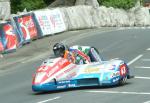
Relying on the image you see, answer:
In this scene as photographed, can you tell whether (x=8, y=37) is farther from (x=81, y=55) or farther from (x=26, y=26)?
(x=81, y=55)

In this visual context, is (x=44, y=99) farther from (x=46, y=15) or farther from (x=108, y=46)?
(x=46, y=15)

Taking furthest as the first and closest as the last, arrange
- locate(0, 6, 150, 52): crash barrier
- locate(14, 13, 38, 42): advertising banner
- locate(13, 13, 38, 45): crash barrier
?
locate(14, 13, 38, 42): advertising banner → locate(13, 13, 38, 45): crash barrier → locate(0, 6, 150, 52): crash barrier

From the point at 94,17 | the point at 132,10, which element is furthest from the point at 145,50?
the point at 132,10

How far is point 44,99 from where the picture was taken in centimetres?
1675

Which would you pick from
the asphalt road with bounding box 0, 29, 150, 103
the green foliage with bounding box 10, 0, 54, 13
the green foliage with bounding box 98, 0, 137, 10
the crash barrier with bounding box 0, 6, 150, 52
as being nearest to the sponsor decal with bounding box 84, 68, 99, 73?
the asphalt road with bounding box 0, 29, 150, 103

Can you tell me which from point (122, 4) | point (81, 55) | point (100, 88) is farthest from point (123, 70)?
point (122, 4)

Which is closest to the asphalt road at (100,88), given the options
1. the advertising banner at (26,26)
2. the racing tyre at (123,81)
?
the racing tyre at (123,81)

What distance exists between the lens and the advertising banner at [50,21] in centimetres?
3441

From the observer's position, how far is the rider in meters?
18.5

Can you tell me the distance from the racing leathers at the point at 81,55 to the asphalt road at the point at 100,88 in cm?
122

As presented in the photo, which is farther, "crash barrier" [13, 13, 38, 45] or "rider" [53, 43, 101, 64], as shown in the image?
"crash barrier" [13, 13, 38, 45]

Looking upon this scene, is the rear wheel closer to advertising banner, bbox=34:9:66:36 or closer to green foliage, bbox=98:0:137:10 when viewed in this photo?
advertising banner, bbox=34:9:66:36

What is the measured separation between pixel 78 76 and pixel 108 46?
509 inches

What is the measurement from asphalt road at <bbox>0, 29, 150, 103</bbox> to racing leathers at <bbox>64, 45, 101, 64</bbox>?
1.22 metres
